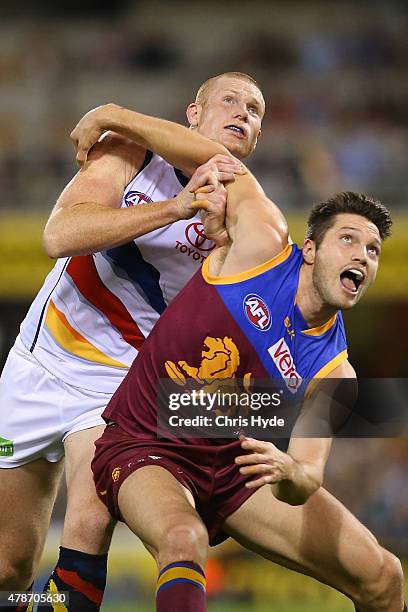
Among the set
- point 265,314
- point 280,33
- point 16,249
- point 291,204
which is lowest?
point 265,314

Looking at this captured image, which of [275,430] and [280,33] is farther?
[280,33]

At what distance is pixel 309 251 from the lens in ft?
13.3

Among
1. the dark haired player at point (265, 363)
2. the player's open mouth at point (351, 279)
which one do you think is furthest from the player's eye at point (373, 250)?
the player's open mouth at point (351, 279)

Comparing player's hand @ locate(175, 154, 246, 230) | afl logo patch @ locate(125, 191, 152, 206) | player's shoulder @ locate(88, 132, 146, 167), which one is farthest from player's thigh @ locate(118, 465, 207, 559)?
player's shoulder @ locate(88, 132, 146, 167)

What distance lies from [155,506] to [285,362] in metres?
0.79

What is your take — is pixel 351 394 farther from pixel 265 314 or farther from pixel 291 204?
pixel 291 204

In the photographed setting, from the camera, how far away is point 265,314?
3.93 m

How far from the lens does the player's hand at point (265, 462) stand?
137 inches

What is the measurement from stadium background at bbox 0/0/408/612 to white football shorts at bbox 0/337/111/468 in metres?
4.65

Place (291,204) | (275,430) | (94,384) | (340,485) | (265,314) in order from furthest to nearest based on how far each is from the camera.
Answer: (291,204) < (340,485) < (94,384) < (275,430) < (265,314)

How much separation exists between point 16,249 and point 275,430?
656cm

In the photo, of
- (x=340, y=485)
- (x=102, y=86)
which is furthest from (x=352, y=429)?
(x=102, y=86)

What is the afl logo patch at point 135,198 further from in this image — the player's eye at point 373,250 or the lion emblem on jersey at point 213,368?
the player's eye at point 373,250

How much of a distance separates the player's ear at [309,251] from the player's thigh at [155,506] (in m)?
0.96
